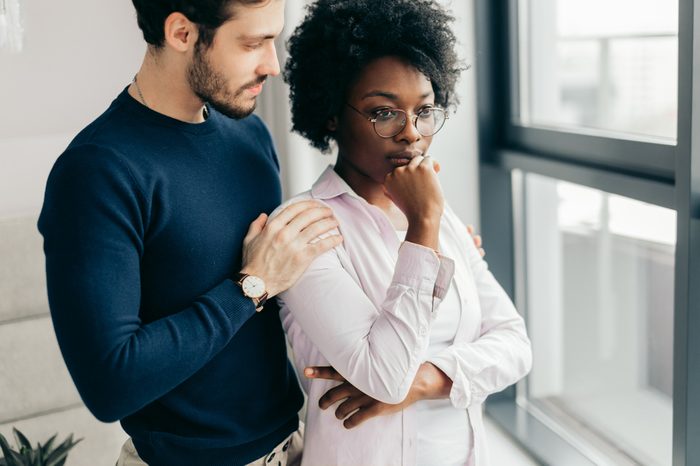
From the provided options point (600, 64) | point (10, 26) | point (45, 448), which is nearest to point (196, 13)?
point (10, 26)

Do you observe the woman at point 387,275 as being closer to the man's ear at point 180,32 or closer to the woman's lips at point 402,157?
the woman's lips at point 402,157

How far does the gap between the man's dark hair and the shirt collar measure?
0.34m

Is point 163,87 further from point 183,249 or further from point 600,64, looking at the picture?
point 600,64

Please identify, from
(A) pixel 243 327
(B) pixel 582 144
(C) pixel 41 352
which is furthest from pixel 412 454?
(C) pixel 41 352

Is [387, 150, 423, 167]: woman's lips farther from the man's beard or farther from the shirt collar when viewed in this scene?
the man's beard

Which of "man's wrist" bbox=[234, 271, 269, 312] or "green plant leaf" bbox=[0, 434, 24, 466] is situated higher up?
"man's wrist" bbox=[234, 271, 269, 312]

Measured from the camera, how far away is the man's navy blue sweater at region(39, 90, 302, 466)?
1097 mm

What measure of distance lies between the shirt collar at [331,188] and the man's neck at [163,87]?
10.5 inches

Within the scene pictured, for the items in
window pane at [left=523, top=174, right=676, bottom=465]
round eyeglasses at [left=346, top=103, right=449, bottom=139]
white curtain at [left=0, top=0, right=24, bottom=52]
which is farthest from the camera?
window pane at [left=523, top=174, right=676, bottom=465]

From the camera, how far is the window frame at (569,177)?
4.82ft

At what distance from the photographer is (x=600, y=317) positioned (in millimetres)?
2711

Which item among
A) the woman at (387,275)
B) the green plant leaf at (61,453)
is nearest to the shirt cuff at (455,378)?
the woman at (387,275)

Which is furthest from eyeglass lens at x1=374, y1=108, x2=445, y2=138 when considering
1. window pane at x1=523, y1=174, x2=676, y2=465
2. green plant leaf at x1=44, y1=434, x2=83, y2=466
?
green plant leaf at x1=44, y1=434, x2=83, y2=466

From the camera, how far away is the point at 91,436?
6.81 feet
